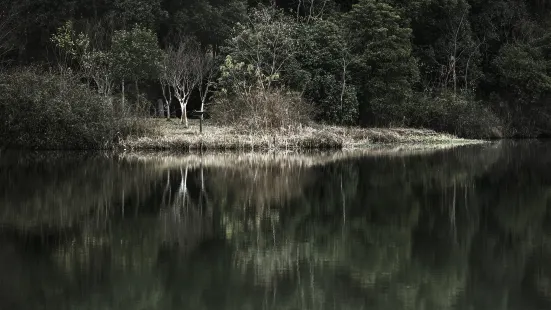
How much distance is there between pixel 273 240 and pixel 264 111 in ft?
68.8

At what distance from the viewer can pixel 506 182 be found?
1858 centimetres

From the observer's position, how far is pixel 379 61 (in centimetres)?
3859

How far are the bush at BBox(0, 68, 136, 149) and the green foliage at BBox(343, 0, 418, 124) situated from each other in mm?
15504

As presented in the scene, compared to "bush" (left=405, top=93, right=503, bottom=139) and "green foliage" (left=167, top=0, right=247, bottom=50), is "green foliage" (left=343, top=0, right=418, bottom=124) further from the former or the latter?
"green foliage" (left=167, top=0, right=247, bottom=50)

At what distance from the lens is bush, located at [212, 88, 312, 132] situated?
30.8 metres

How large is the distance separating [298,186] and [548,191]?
249 inches

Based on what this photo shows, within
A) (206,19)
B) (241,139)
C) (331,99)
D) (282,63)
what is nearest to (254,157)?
(241,139)

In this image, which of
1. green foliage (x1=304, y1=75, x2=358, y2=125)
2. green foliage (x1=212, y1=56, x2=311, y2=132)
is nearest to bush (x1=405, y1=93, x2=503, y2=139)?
green foliage (x1=304, y1=75, x2=358, y2=125)

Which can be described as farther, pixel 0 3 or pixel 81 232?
pixel 0 3

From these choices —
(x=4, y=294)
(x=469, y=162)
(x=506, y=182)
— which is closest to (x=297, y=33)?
(x=469, y=162)

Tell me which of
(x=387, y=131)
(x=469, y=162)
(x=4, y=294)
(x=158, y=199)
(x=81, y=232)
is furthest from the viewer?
(x=387, y=131)

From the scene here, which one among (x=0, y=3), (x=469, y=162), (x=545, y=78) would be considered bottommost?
(x=469, y=162)

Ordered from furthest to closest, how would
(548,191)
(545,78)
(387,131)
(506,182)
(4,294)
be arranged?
1. (545,78)
2. (387,131)
3. (506,182)
4. (548,191)
5. (4,294)

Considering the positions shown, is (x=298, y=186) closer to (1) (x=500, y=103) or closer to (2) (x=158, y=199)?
(2) (x=158, y=199)
